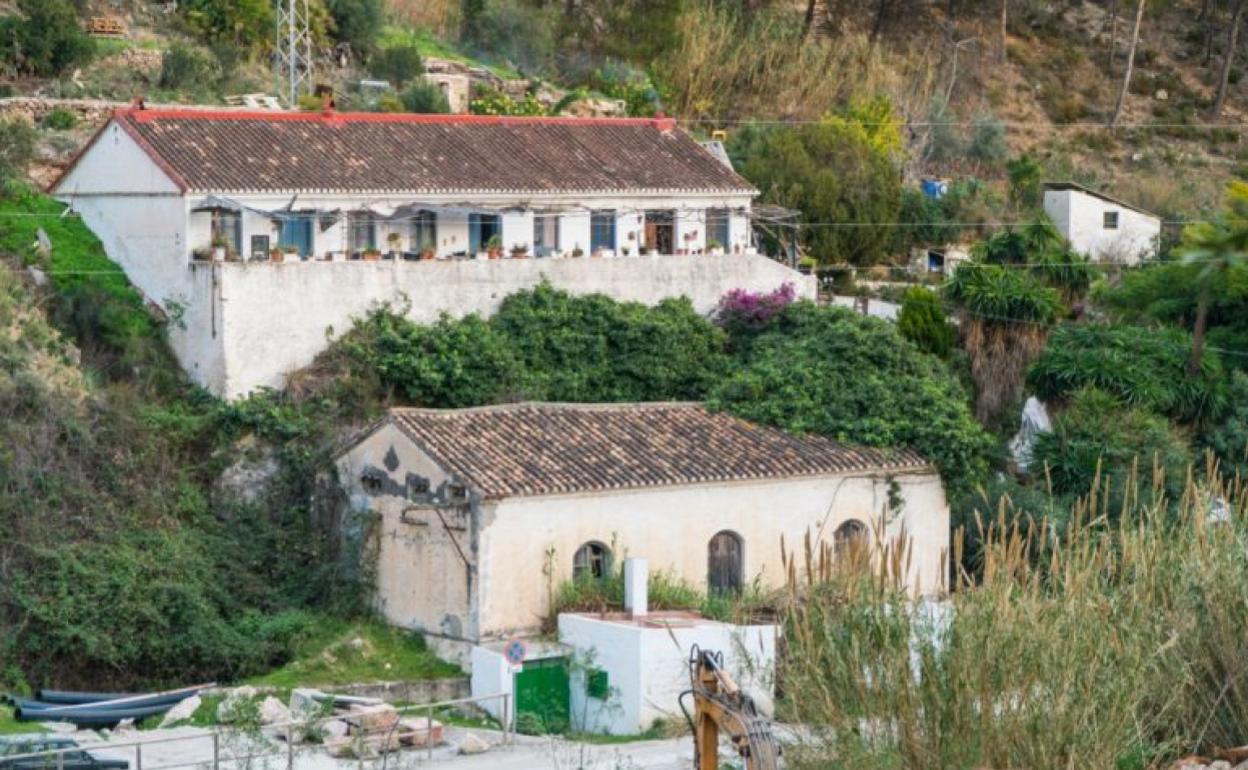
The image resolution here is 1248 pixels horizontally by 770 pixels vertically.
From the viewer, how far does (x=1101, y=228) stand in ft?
158

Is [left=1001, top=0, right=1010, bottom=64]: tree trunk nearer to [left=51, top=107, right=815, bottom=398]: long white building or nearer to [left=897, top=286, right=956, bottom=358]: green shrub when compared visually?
[left=51, top=107, right=815, bottom=398]: long white building

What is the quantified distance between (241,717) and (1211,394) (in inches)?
740

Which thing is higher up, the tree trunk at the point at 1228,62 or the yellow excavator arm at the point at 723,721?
the tree trunk at the point at 1228,62

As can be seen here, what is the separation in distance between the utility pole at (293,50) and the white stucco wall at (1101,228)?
51.9 feet

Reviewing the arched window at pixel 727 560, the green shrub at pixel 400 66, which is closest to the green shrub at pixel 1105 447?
the arched window at pixel 727 560

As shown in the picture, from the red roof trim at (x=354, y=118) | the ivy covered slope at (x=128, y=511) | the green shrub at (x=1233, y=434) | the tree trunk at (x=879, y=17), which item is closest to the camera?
the ivy covered slope at (x=128, y=511)

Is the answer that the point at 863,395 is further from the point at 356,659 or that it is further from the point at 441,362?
the point at 356,659

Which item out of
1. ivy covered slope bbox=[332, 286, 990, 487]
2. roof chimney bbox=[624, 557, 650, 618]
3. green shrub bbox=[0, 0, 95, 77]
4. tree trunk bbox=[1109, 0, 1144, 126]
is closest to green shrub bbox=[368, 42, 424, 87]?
green shrub bbox=[0, 0, 95, 77]

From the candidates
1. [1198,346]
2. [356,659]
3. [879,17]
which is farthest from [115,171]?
[879,17]

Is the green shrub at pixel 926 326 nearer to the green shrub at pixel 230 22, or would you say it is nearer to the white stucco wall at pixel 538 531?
the white stucco wall at pixel 538 531

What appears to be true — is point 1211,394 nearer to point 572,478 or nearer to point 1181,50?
point 572,478

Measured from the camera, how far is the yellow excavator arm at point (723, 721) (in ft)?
73.0

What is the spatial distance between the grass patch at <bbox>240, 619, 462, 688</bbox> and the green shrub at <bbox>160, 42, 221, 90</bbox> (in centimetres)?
1692

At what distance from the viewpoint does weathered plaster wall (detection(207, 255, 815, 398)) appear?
113ft
